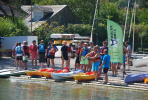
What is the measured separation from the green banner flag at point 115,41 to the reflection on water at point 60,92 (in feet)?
6.17

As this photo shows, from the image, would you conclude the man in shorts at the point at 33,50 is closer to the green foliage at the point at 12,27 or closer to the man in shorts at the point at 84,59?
the man in shorts at the point at 84,59

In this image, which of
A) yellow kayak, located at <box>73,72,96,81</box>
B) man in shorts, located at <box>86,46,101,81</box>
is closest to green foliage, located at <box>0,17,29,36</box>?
yellow kayak, located at <box>73,72,96,81</box>

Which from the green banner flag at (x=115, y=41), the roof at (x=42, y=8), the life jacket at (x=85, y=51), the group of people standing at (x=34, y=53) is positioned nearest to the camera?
the green banner flag at (x=115, y=41)

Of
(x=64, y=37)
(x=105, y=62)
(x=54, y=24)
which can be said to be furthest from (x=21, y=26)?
(x=105, y=62)

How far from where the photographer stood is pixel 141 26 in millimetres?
70625

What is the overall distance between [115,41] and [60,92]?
4134mm

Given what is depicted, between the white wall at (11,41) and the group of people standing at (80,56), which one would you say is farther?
the white wall at (11,41)

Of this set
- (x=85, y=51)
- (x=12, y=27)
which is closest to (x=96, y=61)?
(x=85, y=51)

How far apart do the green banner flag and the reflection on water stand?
1882 millimetres

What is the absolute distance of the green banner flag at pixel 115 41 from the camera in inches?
984

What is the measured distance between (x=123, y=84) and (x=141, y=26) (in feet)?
153

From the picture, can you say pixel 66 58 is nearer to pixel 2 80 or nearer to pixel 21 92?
pixel 2 80

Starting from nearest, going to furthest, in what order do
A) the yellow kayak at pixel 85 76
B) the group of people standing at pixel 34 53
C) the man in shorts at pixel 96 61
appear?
the man in shorts at pixel 96 61
the yellow kayak at pixel 85 76
the group of people standing at pixel 34 53

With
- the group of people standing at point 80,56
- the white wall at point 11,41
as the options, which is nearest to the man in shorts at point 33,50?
the group of people standing at point 80,56
